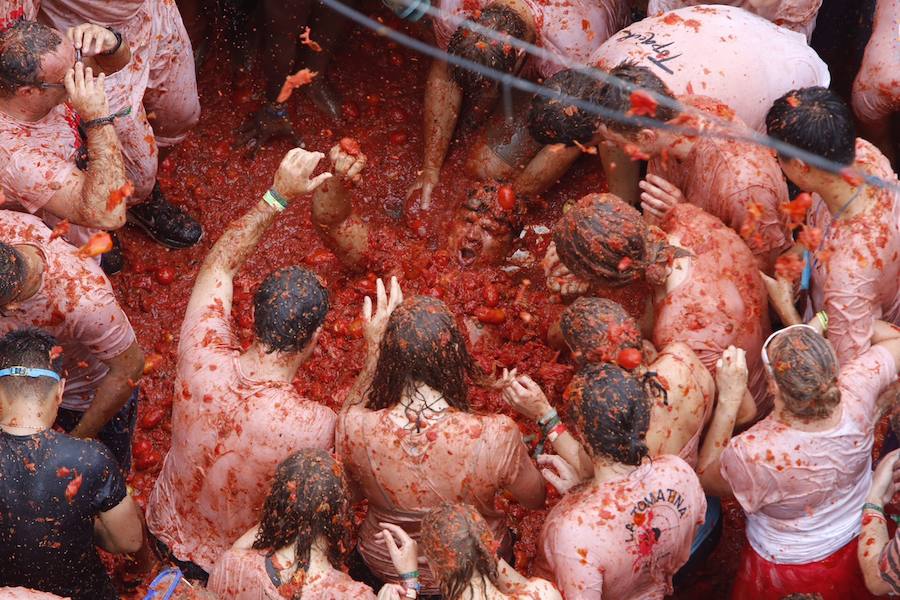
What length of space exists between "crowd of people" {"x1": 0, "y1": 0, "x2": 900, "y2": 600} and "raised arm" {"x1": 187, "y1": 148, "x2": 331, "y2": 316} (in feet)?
0.04

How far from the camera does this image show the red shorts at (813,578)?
3738 millimetres

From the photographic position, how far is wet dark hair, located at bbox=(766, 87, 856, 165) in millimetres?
3930

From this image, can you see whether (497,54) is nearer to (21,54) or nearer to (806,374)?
(21,54)

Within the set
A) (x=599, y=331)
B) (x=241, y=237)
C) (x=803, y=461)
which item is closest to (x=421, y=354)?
(x=599, y=331)

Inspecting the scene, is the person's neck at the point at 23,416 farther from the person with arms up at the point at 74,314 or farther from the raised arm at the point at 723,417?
the raised arm at the point at 723,417

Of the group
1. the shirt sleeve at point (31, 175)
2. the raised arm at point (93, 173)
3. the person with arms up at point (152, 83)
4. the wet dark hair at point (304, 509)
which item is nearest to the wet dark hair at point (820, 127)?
the wet dark hair at point (304, 509)

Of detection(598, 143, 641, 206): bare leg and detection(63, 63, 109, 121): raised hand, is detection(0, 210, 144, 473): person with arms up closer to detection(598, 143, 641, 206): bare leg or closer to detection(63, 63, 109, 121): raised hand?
detection(63, 63, 109, 121): raised hand

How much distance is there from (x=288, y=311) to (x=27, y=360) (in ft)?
2.96

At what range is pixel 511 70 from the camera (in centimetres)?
546

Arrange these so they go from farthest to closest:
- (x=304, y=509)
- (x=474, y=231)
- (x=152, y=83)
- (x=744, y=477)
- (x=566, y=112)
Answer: (x=474, y=231) → (x=152, y=83) → (x=566, y=112) → (x=744, y=477) → (x=304, y=509)

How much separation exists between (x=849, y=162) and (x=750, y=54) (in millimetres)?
957

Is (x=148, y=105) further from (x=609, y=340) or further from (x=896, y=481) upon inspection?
(x=896, y=481)

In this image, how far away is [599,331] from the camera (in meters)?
3.75

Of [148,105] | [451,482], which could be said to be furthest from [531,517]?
[148,105]
